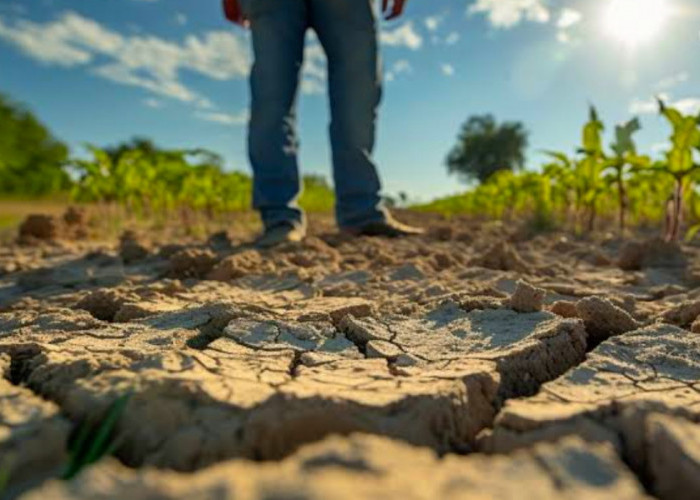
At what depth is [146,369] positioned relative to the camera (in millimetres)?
753

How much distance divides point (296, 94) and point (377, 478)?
253 centimetres

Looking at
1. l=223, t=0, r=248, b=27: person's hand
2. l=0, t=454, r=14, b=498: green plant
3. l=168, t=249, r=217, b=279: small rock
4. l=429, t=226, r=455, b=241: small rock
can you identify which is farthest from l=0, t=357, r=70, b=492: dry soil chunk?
l=429, t=226, r=455, b=241: small rock

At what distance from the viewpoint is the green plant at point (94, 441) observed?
21.6 inches

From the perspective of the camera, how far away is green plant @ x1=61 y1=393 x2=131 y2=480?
548 millimetres

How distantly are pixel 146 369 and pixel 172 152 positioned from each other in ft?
16.5

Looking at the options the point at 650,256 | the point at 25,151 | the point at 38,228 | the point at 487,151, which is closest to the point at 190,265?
the point at 650,256

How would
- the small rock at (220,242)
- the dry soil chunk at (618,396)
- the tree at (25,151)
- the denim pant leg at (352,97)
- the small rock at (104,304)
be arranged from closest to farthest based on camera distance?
the dry soil chunk at (618,396), the small rock at (104,304), the denim pant leg at (352,97), the small rock at (220,242), the tree at (25,151)

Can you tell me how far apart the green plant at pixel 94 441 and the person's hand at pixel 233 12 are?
2.65m

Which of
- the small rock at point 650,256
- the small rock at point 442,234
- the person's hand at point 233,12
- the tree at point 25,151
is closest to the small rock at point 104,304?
the small rock at point 650,256

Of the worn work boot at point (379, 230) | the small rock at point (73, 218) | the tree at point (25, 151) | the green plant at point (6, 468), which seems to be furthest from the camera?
the tree at point (25, 151)

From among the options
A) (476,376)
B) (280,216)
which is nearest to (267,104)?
(280,216)

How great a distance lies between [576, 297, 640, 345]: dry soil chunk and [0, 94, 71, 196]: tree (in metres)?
14.8

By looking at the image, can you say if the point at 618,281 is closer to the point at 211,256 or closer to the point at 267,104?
the point at 211,256

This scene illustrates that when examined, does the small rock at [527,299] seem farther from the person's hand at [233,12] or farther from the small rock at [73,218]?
the small rock at [73,218]
